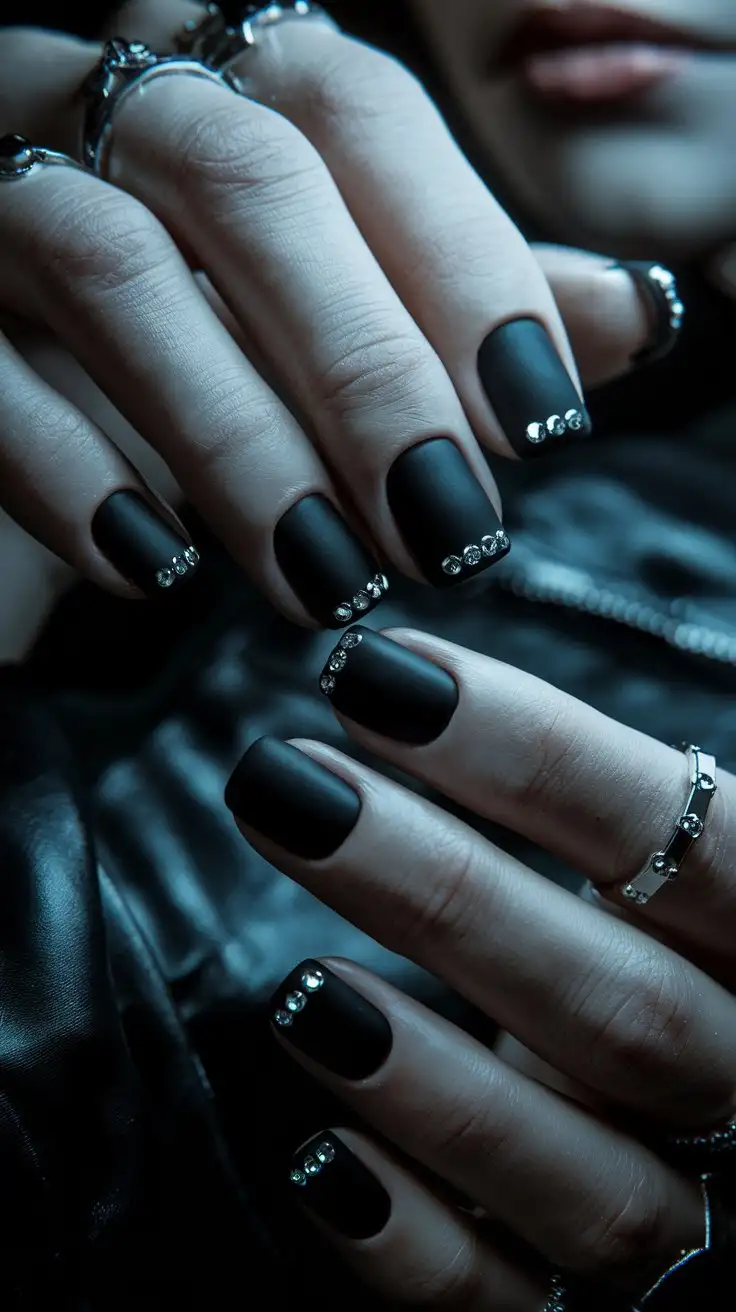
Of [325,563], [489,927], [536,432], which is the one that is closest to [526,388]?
[536,432]

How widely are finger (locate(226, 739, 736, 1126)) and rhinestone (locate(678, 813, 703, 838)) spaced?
0.05 m

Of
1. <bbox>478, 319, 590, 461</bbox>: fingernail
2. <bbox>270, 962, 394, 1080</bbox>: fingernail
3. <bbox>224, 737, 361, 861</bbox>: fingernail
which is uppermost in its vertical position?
<bbox>478, 319, 590, 461</bbox>: fingernail

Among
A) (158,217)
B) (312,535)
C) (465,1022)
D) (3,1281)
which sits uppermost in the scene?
(158,217)

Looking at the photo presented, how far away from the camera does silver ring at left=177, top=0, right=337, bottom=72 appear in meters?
0.58

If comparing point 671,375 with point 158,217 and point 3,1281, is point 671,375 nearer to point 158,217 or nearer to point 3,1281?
point 158,217

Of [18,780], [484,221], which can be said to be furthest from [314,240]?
[18,780]

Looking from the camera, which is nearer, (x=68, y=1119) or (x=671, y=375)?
(x=68, y=1119)

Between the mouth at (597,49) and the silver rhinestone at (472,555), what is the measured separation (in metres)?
0.49

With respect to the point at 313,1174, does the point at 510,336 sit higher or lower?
higher

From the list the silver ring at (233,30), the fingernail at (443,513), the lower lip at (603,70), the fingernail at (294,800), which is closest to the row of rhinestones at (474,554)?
the fingernail at (443,513)

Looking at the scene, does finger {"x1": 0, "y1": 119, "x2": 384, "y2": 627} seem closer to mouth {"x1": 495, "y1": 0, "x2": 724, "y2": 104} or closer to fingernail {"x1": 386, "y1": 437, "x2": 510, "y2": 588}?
fingernail {"x1": 386, "y1": 437, "x2": 510, "y2": 588}

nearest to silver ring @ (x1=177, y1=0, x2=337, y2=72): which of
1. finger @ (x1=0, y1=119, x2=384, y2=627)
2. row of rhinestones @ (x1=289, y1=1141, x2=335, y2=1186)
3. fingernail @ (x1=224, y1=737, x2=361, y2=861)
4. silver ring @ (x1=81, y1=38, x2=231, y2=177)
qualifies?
silver ring @ (x1=81, y1=38, x2=231, y2=177)

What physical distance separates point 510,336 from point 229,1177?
41 cm

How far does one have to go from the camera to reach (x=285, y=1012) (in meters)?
0.43
